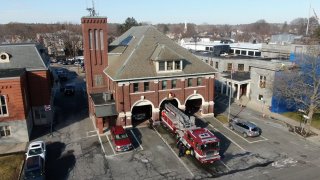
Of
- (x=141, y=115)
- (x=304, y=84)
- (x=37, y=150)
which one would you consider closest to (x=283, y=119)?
(x=304, y=84)

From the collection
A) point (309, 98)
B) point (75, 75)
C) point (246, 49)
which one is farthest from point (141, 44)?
point (75, 75)

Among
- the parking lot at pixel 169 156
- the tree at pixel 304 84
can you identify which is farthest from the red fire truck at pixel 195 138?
the tree at pixel 304 84

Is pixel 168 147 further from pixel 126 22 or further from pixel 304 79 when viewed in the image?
pixel 126 22

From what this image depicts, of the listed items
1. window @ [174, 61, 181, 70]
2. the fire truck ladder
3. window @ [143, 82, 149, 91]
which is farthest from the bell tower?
the fire truck ladder

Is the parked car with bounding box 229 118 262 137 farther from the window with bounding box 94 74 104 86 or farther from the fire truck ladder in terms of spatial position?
the window with bounding box 94 74 104 86

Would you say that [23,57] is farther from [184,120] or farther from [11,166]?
[184,120]
